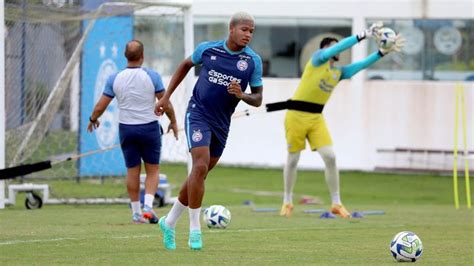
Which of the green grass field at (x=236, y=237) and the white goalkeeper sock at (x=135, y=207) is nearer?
the green grass field at (x=236, y=237)

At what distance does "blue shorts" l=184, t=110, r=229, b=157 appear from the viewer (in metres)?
11.2

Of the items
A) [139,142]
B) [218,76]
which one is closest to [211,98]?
[218,76]

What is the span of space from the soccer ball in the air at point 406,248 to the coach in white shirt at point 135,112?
17.0 feet

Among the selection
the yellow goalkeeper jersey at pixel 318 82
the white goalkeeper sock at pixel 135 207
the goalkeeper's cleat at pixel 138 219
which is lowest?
the goalkeeper's cleat at pixel 138 219

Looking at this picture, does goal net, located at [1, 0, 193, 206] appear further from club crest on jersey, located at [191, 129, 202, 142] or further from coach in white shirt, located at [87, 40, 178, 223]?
club crest on jersey, located at [191, 129, 202, 142]

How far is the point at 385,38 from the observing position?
16266mm

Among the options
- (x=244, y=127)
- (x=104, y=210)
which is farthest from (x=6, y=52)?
(x=244, y=127)

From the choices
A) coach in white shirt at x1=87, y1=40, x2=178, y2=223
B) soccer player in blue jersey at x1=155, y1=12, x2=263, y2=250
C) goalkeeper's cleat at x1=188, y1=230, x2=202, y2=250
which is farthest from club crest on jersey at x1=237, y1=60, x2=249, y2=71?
coach in white shirt at x1=87, y1=40, x2=178, y2=223

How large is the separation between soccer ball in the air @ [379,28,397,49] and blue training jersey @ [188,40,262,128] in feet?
16.7

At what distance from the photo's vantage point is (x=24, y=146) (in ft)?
64.0

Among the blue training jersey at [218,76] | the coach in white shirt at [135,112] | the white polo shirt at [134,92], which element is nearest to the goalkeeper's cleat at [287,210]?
the coach in white shirt at [135,112]

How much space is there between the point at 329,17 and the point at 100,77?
11.7m

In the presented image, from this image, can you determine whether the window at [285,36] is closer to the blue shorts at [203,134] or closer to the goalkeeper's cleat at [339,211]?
the goalkeeper's cleat at [339,211]

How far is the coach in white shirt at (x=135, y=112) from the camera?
1521 centimetres
